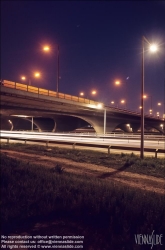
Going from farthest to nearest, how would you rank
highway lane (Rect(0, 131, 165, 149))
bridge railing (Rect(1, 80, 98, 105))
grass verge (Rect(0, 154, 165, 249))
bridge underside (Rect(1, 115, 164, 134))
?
1. bridge underside (Rect(1, 115, 164, 134))
2. bridge railing (Rect(1, 80, 98, 105))
3. highway lane (Rect(0, 131, 165, 149))
4. grass verge (Rect(0, 154, 165, 249))

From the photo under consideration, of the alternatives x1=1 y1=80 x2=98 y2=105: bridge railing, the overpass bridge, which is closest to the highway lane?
the overpass bridge

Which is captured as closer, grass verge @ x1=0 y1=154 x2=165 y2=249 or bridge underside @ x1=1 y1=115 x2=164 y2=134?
grass verge @ x1=0 y1=154 x2=165 y2=249

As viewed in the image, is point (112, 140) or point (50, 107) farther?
point (50, 107)

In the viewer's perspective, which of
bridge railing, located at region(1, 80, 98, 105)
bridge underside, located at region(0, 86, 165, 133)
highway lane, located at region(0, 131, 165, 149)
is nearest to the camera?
highway lane, located at region(0, 131, 165, 149)

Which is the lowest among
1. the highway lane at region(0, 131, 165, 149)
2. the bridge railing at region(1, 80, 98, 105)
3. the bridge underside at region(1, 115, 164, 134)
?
the highway lane at region(0, 131, 165, 149)

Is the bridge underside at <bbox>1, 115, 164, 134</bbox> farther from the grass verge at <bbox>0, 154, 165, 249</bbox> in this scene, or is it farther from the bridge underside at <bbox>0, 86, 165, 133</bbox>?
the grass verge at <bbox>0, 154, 165, 249</bbox>

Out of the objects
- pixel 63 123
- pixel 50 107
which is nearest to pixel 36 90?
pixel 50 107

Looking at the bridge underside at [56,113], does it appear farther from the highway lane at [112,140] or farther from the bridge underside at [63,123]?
the highway lane at [112,140]

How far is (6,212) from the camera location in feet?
16.9

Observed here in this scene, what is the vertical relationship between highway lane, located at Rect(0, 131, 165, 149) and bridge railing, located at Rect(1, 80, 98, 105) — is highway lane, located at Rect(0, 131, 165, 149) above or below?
below

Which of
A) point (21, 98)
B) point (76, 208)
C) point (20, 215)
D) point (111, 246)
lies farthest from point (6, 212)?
point (21, 98)

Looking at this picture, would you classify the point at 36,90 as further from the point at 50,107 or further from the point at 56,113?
the point at 56,113

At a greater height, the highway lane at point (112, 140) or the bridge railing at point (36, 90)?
the bridge railing at point (36, 90)

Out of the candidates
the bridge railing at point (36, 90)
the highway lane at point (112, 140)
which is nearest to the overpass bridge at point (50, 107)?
the bridge railing at point (36, 90)
